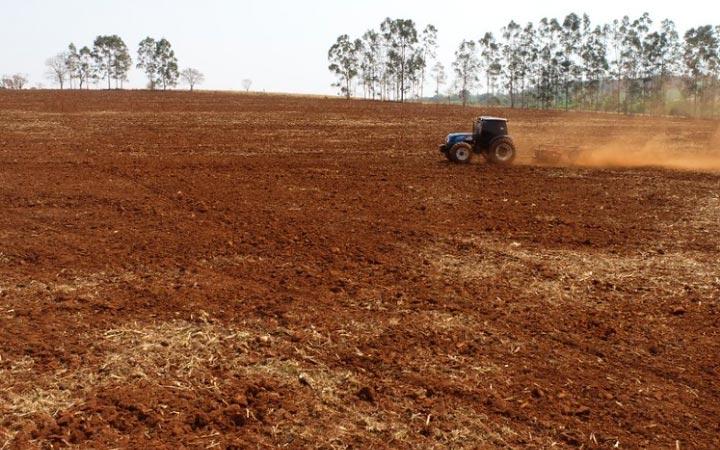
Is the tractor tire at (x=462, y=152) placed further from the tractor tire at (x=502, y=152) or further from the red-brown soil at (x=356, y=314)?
the red-brown soil at (x=356, y=314)

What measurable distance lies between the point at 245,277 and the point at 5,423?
374 cm

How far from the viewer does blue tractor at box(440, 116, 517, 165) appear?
18078mm

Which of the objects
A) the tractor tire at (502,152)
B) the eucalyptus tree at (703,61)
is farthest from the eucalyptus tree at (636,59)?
the tractor tire at (502,152)

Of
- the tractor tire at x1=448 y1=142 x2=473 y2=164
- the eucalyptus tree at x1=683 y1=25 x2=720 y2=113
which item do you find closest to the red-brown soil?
the tractor tire at x1=448 y1=142 x2=473 y2=164

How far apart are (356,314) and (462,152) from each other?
12.3 meters

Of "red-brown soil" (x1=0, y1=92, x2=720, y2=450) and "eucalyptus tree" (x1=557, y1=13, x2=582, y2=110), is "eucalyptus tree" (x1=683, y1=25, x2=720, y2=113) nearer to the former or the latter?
"eucalyptus tree" (x1=557, y1=13, x2=582, y2=110)

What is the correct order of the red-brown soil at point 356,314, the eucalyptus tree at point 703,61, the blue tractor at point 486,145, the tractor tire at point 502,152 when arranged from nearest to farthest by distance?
1. the red-brown soil at point 356,314
2. the blue tractor at point 486,145
3. the tractor tire at point 502,152
4. the eucalyptus tree at point 703,61

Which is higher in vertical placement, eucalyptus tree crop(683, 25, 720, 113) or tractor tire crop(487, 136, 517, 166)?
eucalyptus tree crop(683, 25, 720, 113)

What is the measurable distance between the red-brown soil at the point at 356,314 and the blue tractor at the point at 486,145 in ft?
11.5

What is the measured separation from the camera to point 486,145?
18359 mm

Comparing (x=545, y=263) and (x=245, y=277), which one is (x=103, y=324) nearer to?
(x=245, y=277)

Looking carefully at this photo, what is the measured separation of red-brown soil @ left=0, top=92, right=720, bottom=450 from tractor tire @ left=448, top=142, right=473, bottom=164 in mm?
3579

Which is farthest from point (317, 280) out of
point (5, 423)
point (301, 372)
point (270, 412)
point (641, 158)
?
point (641, 158)

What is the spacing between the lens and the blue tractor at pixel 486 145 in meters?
18.1
